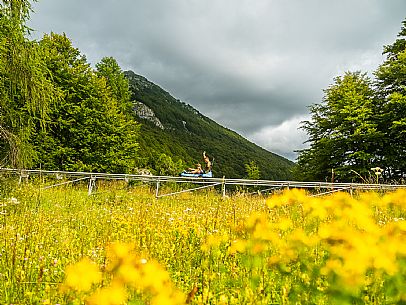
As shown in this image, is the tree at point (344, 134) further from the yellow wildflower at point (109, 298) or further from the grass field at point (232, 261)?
the yellow wildflower at point (109, 298)

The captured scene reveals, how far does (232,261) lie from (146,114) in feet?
449

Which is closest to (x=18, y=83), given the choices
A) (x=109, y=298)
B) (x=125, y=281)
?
(x=125, y=281)

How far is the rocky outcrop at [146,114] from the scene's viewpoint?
134 m

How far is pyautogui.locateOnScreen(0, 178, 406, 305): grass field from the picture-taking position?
4.54ft

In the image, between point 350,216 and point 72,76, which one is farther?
point 72,76

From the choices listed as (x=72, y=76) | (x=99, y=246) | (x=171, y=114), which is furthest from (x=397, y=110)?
(x=171, y=114)

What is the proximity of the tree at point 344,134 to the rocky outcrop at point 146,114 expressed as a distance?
355 feet

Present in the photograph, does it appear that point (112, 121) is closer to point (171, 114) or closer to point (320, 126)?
point (320, 126)

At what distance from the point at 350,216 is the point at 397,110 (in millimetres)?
23764

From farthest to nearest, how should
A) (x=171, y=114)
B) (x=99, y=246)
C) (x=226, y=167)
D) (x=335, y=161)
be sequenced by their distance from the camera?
(x=171, y=114), (x=226, y=167), (x=335, y=161), (x=99, y=246)

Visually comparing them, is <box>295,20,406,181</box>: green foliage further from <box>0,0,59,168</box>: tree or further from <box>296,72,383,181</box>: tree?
<box>0,0,59,168</box>: tree

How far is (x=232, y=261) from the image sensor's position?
338 centimetres

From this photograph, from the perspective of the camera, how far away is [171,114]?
542 ft

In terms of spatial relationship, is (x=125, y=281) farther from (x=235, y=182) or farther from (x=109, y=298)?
(x=235, y=182)
